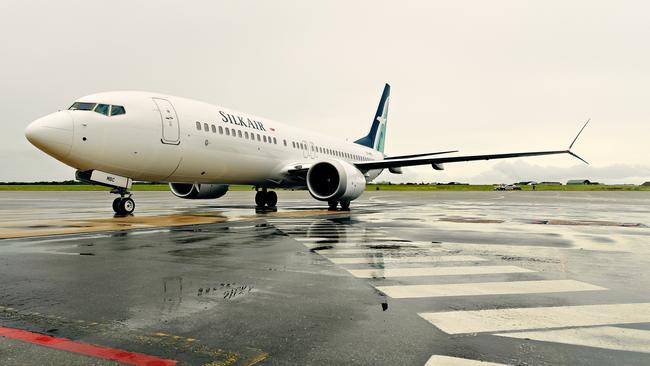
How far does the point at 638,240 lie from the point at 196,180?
13688mm

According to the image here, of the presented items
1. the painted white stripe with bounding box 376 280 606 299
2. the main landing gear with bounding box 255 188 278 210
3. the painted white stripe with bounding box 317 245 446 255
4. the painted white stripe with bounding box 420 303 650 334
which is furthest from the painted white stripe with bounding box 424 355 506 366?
the main landing gear with bounding box 255 188 278 210

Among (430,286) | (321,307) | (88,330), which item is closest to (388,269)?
(430,286)

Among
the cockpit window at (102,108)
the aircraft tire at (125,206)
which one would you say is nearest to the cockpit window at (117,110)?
the cockpit window at (102,108)

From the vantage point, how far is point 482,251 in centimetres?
758

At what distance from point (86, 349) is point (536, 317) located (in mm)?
3552

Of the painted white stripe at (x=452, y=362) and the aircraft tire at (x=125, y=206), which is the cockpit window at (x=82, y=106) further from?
the painted white stripe at (x=452, y=362)

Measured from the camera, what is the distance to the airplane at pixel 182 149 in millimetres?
12172

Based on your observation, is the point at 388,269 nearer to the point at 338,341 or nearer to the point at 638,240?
the point at 338,341

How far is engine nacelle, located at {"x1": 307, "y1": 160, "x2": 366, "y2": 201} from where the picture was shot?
56.8ft

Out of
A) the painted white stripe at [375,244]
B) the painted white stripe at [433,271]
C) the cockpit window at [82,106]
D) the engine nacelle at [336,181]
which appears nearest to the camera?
the painted white stripe at [433,271]

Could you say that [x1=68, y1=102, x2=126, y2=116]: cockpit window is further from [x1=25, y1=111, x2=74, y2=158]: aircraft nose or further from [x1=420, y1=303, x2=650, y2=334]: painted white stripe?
[x1=420, y1=303, x2=650, y2=334]: painted white stripe

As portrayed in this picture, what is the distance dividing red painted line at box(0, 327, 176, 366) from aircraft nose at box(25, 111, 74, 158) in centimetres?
1000

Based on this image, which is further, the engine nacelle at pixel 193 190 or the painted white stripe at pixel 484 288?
the engine nacelle at pixel 193 190

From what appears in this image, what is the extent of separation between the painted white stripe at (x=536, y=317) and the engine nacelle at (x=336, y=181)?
528 inches
